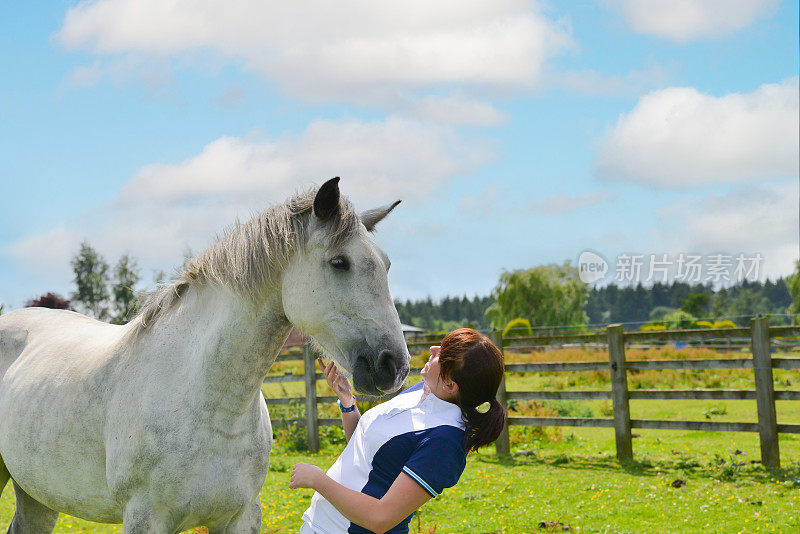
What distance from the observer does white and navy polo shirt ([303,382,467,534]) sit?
1997 millimetres

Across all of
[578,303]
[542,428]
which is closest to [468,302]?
[578,303]

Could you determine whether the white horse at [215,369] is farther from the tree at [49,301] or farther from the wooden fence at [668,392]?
the wooden fence at [668,392]

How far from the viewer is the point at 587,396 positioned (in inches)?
344

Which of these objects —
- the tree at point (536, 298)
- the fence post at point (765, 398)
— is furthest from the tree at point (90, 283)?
the fence post at point (765, 398)

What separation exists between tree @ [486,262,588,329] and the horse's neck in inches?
1522

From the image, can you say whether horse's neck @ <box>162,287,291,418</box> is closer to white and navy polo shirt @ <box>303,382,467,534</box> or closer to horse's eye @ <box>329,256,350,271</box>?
horse's eye @ <box>329,256,350,271</box>

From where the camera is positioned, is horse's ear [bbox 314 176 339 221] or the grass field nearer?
horse's ear [bbox 314 176 339 221]

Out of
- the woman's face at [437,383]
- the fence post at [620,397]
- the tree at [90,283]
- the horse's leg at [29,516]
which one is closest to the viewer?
the woman's face at [437,383]

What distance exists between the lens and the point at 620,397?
8.41 metres

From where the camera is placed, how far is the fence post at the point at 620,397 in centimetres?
838

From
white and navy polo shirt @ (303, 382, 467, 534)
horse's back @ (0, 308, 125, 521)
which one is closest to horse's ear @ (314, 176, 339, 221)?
white and navy polo shirt @ (303, 382, 467, 534)

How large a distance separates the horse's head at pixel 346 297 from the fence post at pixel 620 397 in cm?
659

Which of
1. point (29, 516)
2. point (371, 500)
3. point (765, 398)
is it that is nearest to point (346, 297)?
point (371, 500)

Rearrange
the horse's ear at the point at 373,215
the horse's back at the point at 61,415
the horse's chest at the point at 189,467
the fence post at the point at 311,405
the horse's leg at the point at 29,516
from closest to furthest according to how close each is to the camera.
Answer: the horse's chest at the point at 189,467 < the horse's ear at the point at 373,215 < the horse's back at the point at 61,415 < the horse's leg at the point at 29,516 < the fence post at the point at 311,405
